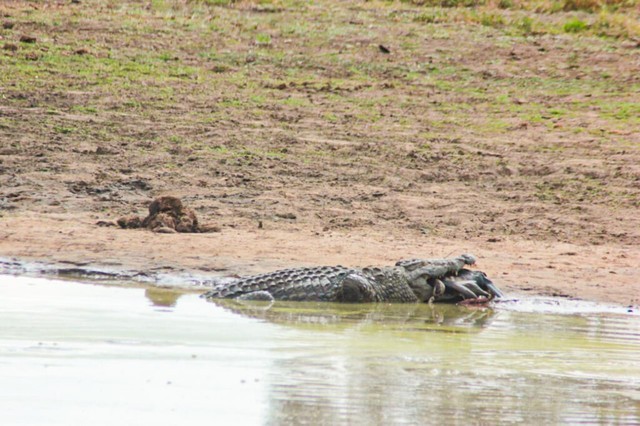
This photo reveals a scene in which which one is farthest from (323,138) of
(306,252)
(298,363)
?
(298,363)

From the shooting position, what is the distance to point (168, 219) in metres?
8.94

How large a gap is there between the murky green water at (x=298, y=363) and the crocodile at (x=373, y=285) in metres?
0.17

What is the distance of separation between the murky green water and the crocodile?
A: 17cm

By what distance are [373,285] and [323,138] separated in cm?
460

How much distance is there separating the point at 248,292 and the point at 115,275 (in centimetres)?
116

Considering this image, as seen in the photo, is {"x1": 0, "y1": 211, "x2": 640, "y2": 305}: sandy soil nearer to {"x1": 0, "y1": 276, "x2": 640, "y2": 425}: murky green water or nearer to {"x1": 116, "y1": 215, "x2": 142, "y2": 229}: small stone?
{"x1": 116, "y1": 215, "x2": 142, "y2": 229}: small stone

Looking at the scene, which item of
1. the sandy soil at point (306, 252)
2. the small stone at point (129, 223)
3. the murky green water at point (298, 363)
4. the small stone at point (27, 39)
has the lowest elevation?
the murky green water at point (298, 363)

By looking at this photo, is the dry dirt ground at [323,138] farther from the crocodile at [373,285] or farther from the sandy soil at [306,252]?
the crocodile at [373,285]

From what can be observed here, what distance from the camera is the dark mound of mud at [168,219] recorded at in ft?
29.3

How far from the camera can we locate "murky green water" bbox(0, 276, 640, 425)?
429 cm

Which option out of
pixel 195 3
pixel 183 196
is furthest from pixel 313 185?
pixel 195 3

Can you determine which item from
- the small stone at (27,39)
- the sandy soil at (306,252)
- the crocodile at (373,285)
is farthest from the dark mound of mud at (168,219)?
the small stone at (27,39)

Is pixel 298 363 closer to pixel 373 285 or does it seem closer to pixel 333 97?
pixel 373 285

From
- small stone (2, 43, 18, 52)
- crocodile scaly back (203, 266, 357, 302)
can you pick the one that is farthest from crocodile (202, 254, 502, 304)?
small stone (2, 43, 18, 52)
